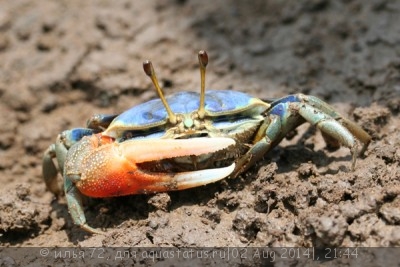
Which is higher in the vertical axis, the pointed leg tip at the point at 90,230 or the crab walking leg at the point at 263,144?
the crab walking leg at the point at 263,144

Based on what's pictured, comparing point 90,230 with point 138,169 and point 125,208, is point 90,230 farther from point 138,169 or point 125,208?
point 138,169

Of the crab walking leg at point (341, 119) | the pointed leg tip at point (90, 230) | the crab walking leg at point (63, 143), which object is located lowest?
the pointed leg tip at point (90, 230)

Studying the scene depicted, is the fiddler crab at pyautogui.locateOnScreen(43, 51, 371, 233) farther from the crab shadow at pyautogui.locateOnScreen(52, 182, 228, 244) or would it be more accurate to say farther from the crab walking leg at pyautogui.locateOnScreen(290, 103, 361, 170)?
the crab shadow at pyautogui.locateOnScreen(52, 182, 228, 244)

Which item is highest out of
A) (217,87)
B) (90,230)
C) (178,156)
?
(178,156)

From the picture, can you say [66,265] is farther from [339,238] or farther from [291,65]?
[291,65]

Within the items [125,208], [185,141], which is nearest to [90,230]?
[125,208]

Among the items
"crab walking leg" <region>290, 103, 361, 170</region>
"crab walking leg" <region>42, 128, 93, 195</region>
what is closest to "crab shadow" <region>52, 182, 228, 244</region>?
"crab walking leg" <region>42, 128, 93, 195</region>

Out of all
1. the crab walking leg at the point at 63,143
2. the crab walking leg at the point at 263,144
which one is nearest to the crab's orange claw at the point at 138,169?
the crab walking leg at the point at 263,144

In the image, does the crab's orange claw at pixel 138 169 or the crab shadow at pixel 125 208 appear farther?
the crab shadow at pixel 125 208

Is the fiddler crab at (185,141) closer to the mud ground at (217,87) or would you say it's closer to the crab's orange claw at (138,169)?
the crab's orange claw at (138,169)
